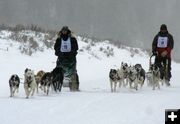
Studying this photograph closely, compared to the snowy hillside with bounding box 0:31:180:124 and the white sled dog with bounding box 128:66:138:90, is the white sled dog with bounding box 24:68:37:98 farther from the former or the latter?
the white sled dog with bounding box 128:66:138:90

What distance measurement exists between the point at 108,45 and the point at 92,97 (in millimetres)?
15655

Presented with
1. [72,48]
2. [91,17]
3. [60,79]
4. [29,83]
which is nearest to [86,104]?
[29,83]

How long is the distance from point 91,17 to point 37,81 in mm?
52250

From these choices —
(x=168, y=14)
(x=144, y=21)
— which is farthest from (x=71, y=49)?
(x=168, y=14)

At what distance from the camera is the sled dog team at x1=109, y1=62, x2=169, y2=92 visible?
15.6 m

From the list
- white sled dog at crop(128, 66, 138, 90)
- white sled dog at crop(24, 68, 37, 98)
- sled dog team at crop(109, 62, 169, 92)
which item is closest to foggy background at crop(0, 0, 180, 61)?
sled dog team at crop(109, 62, 169, 92)

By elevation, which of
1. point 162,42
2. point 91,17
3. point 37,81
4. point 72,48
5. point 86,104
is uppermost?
point 91,17

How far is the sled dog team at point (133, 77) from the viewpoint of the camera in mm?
15641

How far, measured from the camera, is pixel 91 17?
66.7 meters

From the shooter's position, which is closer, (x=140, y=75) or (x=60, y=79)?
(x=60, y=79)

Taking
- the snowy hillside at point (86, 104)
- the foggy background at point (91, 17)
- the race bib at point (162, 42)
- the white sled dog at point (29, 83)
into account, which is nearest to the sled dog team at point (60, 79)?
the white sled dog at point (29, 83)

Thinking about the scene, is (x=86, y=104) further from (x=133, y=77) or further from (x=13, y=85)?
(x=133, y=77)

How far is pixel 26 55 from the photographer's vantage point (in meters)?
21.8

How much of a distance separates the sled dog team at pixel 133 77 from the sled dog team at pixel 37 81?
169cm
